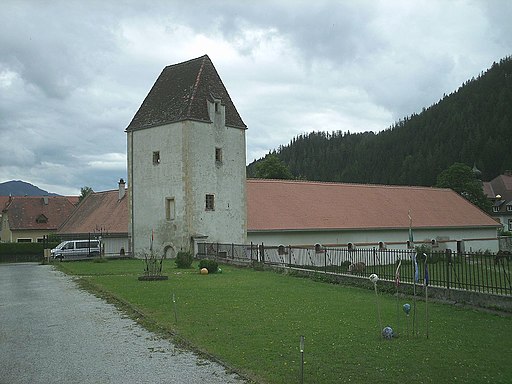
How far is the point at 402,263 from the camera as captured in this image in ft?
66.5

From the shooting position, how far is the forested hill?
421ft

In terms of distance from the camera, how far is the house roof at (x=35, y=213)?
65500mm

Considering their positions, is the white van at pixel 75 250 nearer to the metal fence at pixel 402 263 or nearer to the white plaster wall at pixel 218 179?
the white plaster wall at pixel 218 179

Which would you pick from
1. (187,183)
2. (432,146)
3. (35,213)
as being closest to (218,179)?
(187,183)

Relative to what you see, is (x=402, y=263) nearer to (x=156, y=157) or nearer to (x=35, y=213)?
(x=156, y=157)

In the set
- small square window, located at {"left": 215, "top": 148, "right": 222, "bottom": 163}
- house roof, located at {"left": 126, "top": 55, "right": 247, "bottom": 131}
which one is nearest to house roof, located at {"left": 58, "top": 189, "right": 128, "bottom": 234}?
house roof, located at {"left": 126, "top": 55, "right": 247, "bottom": 131}

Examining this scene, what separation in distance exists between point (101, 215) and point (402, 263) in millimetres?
37233

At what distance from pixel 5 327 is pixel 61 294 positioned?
6.19 meters

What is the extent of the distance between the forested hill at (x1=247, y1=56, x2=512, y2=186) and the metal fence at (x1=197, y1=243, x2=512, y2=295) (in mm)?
81562

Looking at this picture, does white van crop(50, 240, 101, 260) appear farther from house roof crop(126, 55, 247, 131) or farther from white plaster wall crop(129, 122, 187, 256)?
house roof crop(126, 55, 247, 131)

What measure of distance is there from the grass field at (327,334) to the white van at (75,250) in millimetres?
23831

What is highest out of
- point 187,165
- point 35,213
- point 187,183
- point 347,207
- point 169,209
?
point 187,165

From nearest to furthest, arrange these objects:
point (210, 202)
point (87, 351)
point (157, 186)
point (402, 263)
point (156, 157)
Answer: point (87, 351), point (402, 263), point (210, 202), point (157, 186), point (156, 157)

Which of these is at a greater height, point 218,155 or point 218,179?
point 218,155
